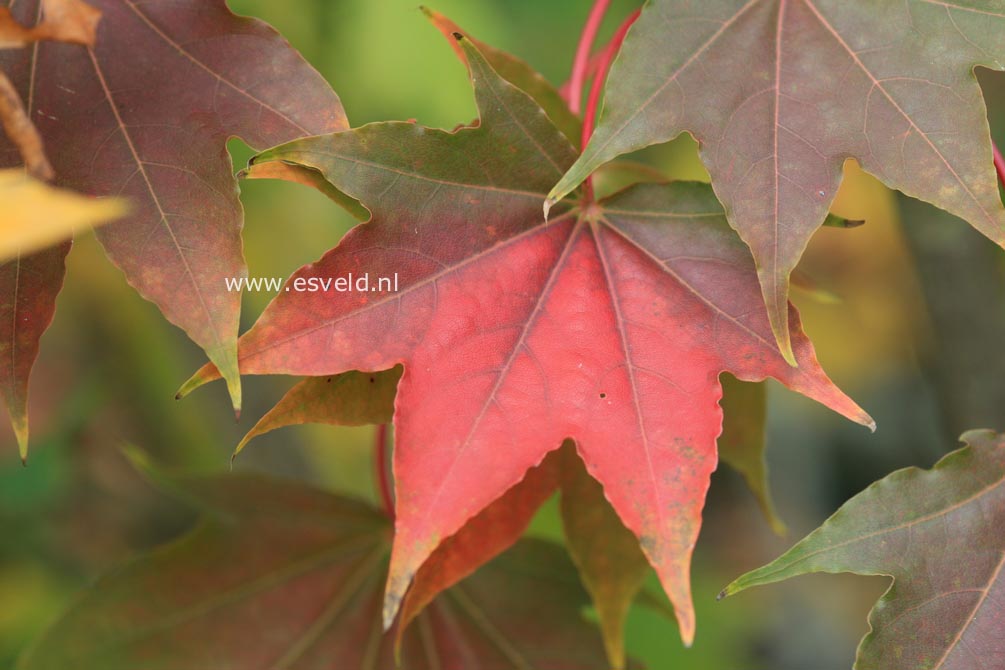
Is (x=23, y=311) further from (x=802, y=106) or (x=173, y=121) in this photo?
(x=802, y=106)

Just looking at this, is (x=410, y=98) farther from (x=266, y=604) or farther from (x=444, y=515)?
(x=444, y=515)

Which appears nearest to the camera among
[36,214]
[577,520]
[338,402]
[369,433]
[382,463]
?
[36,214]

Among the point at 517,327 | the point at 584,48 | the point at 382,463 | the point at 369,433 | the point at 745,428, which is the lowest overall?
the point at 369,433

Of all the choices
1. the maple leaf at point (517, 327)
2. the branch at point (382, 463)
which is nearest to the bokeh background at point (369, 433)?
the maple leaf at point (517, 327)

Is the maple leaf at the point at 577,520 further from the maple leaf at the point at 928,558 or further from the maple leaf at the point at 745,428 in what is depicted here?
the maple leaf at the point at 928,558

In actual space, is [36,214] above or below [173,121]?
above

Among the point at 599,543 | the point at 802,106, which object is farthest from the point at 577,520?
the point at 802,106

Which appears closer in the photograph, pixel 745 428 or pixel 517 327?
pixel 517 327
